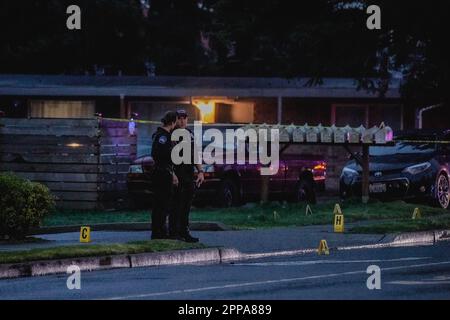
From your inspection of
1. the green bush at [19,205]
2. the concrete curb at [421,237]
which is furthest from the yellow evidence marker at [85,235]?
the concrete curb at [421,237]

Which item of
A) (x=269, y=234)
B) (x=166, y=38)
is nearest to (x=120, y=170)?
(x=269, y=234)

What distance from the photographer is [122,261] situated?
52.5ft

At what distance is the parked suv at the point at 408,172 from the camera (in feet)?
91.0

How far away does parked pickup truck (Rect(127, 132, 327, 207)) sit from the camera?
26.8 m

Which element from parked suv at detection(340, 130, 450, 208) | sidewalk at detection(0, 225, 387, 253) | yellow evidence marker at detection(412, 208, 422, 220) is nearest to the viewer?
sidewalk at detection(0, 225, 387, 253)

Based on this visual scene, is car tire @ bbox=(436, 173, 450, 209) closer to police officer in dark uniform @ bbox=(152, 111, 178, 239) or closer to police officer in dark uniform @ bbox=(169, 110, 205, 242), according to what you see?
police officer in dark uniform @ bbox=(169, 110, 205, 242)

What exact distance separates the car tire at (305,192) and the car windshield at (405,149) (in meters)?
1.74

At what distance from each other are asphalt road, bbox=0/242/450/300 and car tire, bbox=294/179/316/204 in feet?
40.1

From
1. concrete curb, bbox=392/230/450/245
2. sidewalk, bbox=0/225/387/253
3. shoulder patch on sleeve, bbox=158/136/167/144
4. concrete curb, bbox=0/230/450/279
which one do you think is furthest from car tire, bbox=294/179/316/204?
shoulder patch on sleeve, bbox=158/136/167/144

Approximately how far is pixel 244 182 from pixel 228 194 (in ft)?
1.93

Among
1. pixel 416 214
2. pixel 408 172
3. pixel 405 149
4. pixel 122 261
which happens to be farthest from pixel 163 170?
pixel 405 149

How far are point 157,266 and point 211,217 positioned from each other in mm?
7998
